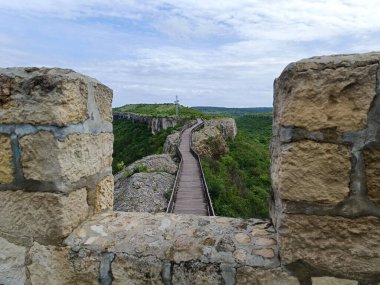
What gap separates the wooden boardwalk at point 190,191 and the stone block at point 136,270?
6659mm

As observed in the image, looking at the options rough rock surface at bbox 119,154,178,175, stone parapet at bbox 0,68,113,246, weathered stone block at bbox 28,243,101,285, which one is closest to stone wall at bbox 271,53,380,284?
weathered stone block at bbox 28,243,101,285

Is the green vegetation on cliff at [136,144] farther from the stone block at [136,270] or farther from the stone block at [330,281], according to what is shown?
the stone block at [330,281]

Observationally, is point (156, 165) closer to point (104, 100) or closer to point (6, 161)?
point (104, 100)

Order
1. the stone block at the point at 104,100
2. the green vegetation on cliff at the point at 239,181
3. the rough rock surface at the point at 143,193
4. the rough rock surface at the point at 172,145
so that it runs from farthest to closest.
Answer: the rough rock surface at the point at 172,145
the green vegetation on cliff at the point at 239,181
the rough rock surface at the point at 143,193
the stone block at the point at 104,100

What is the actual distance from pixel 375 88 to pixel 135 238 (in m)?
1.40

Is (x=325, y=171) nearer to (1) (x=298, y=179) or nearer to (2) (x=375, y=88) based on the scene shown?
(1) (x=298, y=179)

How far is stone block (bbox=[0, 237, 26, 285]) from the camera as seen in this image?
2.09 metres

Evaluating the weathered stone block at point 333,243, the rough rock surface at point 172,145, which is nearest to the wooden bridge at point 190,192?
the rough rock surface at point 172,145

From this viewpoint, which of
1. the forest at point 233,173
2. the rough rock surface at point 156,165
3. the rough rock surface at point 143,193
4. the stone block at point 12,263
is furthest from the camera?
the rough rock surface at point 156,165

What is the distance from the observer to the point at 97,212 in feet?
7.96

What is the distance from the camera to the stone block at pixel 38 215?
2012 mm

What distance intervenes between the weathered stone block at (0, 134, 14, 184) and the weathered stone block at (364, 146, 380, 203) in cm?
178

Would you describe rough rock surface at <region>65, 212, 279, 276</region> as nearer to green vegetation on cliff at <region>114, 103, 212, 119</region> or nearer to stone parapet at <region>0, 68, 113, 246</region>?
stone parapet at <region>0, 68, 113, 246</region>

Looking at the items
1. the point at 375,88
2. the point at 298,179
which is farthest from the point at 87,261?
the point at 375,88
